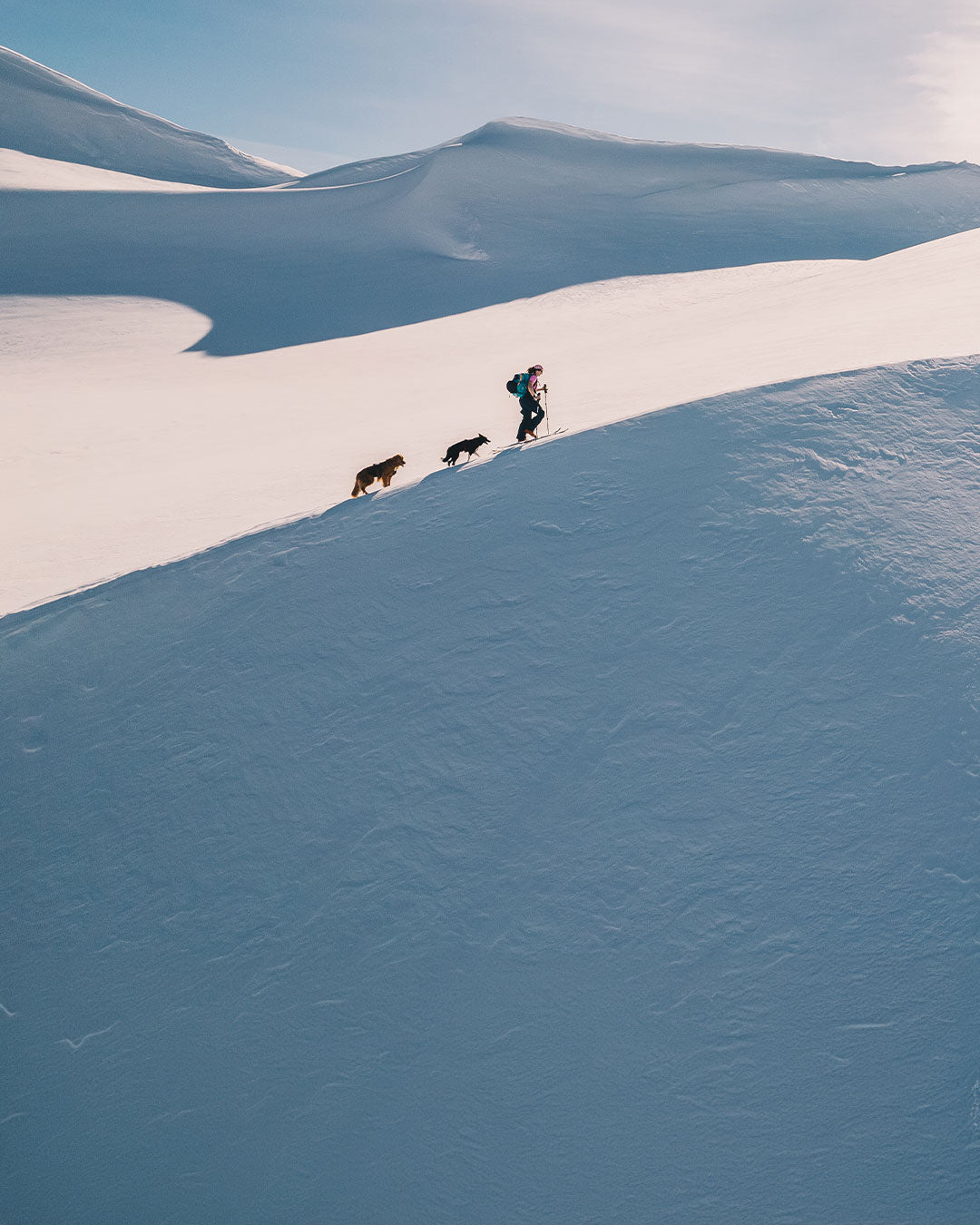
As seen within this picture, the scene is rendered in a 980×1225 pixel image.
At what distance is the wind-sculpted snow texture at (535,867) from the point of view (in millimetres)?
4289

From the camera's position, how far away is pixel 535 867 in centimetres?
521

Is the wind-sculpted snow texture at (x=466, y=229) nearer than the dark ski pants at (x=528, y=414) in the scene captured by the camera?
No

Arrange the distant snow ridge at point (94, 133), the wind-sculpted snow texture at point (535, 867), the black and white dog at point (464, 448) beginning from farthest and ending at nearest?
the distant snow ridge at point (94, 133), the black and white dog at point (464, 448), the wind-sculpted snow texture at point (535, 867)

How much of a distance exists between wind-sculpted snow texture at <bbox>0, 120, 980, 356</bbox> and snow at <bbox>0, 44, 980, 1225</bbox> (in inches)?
697

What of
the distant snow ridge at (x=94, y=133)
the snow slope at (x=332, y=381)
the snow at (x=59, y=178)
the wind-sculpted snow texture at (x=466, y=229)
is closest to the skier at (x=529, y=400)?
the snow slope at (x=332, y=381)

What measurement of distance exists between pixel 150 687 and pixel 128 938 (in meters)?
2.20

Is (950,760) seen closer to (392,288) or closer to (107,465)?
(107,465)

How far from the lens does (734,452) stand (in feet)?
25.6

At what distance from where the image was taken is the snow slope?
10359 mm

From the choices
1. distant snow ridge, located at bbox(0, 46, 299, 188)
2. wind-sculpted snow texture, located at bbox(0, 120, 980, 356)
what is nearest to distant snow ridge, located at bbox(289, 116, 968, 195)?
wind-sculpted snow texture, located at bbox(0, 120, 980, 356)

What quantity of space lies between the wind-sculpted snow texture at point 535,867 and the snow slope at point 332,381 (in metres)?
2.34

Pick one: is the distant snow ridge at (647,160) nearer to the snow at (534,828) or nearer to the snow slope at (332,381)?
the snow slope at (332,381)

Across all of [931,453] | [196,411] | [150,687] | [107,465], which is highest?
[196,411]

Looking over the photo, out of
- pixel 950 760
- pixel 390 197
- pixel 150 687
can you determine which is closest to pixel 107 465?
pixel 150 687
